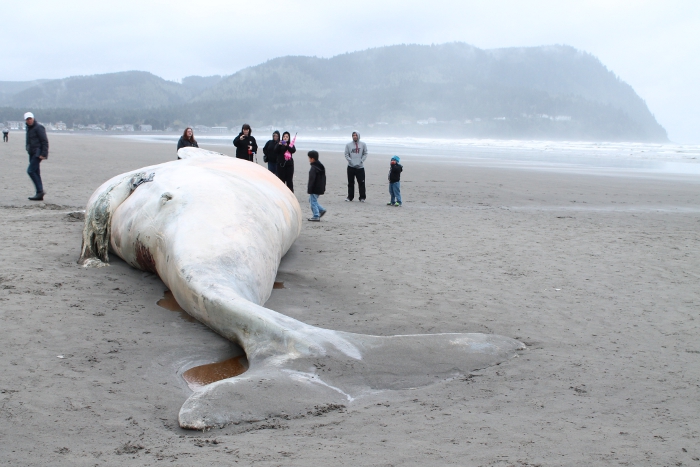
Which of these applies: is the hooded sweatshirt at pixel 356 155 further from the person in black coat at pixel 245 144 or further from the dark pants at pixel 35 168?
the dark pants at pixel 35 168

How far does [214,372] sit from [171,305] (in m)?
1.60

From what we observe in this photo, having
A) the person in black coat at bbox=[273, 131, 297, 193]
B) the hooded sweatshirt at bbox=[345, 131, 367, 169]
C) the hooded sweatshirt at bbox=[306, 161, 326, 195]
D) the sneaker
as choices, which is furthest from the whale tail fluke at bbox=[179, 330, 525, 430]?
the hooded sweatshirt at bbox=[345, 131, 367, 169]

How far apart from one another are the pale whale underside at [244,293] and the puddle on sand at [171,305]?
11.1 inches

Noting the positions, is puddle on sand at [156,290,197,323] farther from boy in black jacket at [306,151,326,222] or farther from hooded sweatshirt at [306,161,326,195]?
hooded sweatshirt at [306,161,326,195]

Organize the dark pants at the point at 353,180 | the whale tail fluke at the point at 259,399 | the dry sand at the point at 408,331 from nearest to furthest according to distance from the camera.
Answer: the dry sand at the point at 408,331
the whale tail fluke at the point at 259,399
the dark pants at the point at 353,180

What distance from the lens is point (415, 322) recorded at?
562 centimetres

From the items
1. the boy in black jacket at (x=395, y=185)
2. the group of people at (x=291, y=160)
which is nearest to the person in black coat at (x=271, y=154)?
the group of people at (x=291, y=160)

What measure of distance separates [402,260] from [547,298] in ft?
7.12

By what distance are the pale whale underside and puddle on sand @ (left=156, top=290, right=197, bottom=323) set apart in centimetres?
28

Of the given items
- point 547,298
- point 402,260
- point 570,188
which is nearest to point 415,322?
point 547,298

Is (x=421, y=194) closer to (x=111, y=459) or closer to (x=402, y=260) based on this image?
(x=402, y=260)

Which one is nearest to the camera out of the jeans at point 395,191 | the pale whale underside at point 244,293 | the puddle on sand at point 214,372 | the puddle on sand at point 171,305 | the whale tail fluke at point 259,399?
the whale tail fluke at point 259,399

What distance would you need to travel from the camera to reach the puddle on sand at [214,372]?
13.7ft

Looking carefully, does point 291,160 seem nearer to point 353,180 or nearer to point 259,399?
point 353,180
